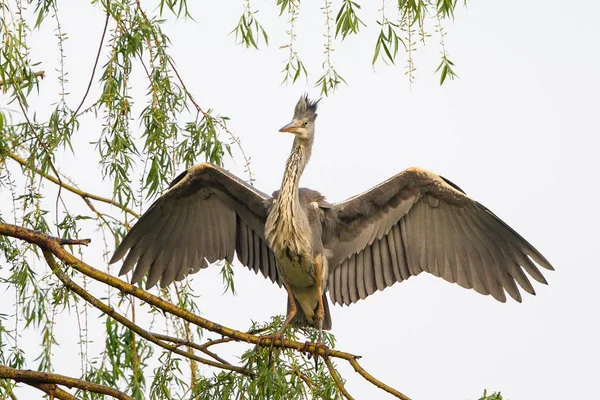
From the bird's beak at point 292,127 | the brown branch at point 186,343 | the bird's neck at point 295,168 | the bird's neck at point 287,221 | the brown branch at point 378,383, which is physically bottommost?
the brown branch at point 378,383

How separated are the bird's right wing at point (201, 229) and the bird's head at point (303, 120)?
385mm

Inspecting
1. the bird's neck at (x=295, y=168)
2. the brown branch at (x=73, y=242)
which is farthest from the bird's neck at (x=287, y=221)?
the brown branch at (x=73, y=242)

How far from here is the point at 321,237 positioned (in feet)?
15.3

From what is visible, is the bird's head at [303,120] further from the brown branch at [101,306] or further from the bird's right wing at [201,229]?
the brown branch at [101,306]

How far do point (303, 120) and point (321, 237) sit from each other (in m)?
0.63

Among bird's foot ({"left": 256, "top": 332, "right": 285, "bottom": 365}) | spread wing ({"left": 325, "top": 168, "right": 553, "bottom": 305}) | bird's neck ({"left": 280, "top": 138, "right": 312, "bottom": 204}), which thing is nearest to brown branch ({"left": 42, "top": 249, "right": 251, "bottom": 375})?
bird's foot ({"left": 256, "top": 332, "right": 285, "bottom": 365})

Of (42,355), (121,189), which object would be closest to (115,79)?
(121,189)

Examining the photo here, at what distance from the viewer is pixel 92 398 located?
128 inches

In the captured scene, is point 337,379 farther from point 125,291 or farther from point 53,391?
point 53,391

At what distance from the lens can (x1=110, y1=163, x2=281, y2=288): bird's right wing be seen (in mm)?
4520

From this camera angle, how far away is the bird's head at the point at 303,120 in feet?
15.1

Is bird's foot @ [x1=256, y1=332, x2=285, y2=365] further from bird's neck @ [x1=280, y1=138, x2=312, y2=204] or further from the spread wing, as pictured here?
the spread wing

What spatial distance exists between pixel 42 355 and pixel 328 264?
176 centimetres

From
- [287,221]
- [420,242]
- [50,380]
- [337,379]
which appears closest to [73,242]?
[50,380]
